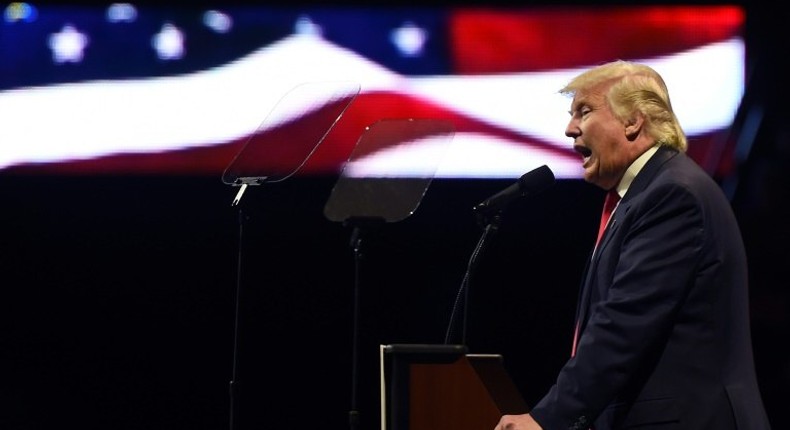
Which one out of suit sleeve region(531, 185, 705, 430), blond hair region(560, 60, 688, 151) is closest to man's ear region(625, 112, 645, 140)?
blond hair region(560, 60, 688, 151)

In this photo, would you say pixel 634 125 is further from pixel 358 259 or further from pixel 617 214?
pixel 358 259

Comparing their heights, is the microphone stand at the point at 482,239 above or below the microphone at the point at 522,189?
below

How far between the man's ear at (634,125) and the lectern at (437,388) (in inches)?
22.0

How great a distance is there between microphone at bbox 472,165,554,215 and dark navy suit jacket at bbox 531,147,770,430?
462mm

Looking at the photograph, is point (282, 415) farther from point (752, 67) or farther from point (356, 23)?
point (752, 67)

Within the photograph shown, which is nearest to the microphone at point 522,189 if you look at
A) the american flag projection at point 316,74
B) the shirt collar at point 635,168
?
the shirt collar at point 635,168

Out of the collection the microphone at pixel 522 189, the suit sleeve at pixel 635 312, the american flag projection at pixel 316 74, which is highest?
the american flag projection at pixel 316 74

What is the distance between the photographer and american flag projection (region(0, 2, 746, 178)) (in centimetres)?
455

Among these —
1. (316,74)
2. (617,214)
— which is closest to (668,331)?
(617,214)

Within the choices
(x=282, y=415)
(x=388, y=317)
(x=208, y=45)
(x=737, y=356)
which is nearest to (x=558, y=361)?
(x=388, y=317)

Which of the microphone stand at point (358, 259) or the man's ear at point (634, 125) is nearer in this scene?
the man's ear at point (634, 125)

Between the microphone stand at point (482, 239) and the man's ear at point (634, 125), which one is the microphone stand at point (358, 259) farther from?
the man's ear at point (634, 125)

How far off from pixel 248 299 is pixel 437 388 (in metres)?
2.47

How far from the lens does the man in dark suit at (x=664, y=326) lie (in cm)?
205
